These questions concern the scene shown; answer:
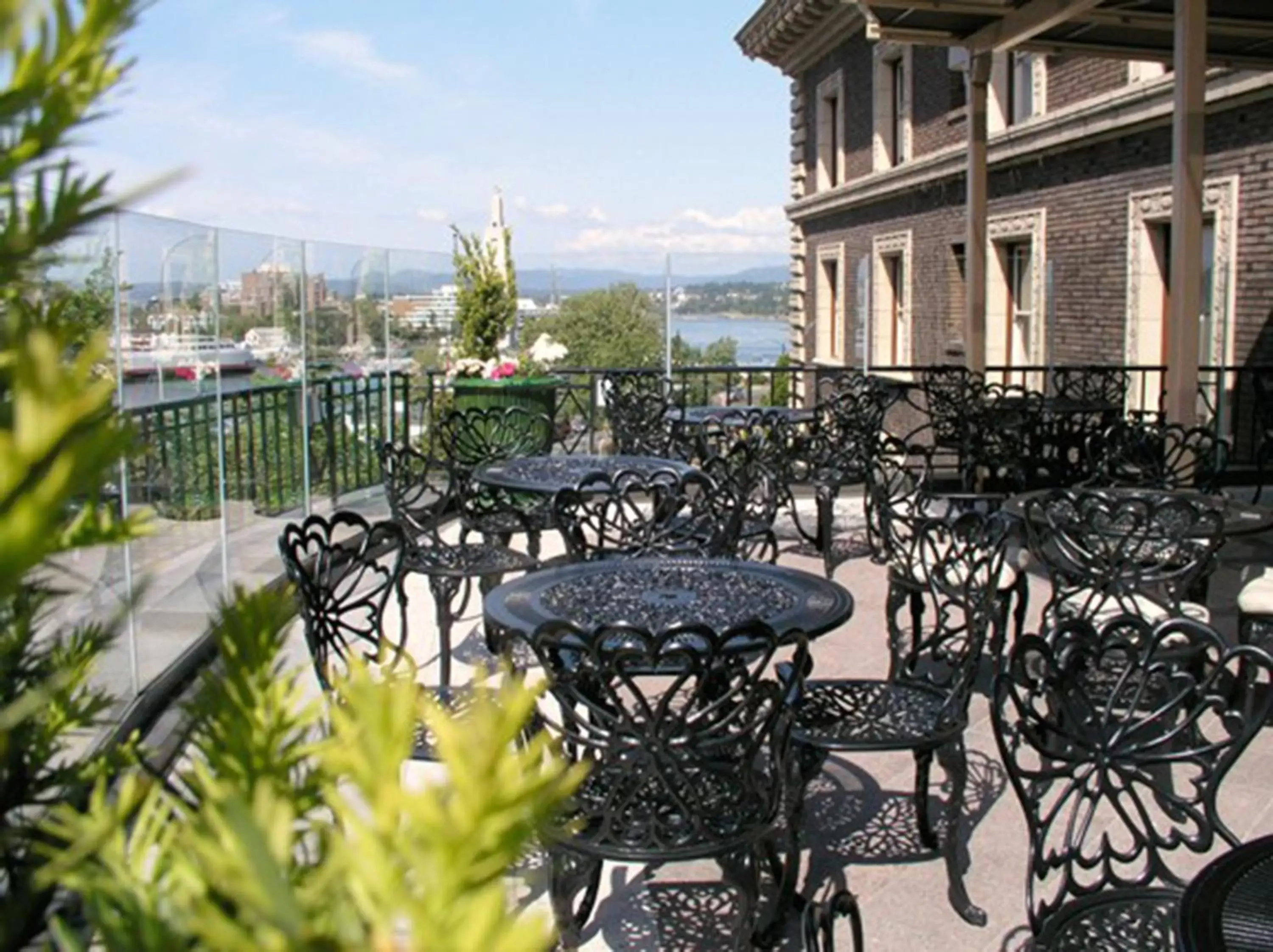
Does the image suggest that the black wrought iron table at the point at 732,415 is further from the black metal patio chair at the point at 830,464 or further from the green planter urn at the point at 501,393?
the green planter urn at the point at 501,393

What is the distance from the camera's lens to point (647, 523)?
15.7 feet

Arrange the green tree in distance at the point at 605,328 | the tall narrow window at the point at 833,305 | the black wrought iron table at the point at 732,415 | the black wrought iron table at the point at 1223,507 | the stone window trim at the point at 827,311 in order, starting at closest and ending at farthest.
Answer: the black wrought iron table at the point at 1223,507 → the black wrought iron table at the point at 732,415 → the stone window trim at the point at 827,311 → the tall narrow window at the point at 833,305 → the green tree in distance at the point at 605,328

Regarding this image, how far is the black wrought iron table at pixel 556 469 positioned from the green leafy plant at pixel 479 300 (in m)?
3.36

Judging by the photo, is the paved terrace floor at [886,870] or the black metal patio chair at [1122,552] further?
the black metal patio chair at [1122,552]

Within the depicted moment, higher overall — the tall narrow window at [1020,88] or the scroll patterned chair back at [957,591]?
the tall narrow window at [1020,88]

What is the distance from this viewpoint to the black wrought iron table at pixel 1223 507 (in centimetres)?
430

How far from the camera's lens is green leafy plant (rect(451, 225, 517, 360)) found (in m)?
10.0

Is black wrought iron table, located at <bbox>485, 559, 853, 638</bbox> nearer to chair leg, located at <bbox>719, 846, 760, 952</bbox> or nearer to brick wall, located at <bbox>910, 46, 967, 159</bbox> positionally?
chair leg, located at <bbox>719, 846, 760, 952</bbox>

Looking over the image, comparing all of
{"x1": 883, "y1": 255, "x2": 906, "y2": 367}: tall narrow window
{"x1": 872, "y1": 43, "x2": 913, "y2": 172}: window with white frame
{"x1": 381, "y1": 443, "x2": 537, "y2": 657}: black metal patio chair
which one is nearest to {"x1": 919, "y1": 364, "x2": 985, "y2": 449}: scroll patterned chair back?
{"x1": 381, "y1": 443, "x2": 537, "y2": 657}: black metal patio chair

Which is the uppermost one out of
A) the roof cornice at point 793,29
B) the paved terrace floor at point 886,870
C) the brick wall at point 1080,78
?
the roof cornice at point 793,29

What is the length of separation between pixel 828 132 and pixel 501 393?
13.3 meters

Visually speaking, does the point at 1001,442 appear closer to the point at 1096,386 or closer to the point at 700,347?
the point at 1096,386

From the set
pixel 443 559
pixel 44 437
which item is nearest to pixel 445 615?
pixel 443 559

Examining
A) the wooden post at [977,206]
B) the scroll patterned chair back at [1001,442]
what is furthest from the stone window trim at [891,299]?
the scroll patterned chair back at [1001,442]
